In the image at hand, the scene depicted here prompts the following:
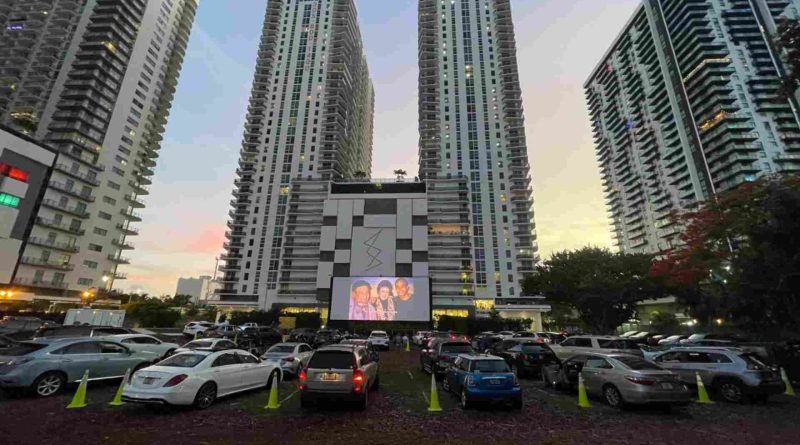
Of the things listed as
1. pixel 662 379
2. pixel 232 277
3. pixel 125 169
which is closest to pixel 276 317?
pixel 232 277

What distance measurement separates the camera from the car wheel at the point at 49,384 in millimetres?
10062

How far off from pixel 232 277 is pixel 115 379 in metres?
79.0

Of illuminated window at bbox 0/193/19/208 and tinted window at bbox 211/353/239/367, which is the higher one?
illuminated window at bbox 0/193/19/208

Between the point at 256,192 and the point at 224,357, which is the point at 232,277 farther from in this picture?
the point at 224,357

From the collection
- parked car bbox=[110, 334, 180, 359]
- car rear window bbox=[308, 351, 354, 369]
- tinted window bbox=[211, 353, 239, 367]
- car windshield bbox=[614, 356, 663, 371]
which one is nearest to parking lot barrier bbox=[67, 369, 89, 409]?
tinted window bbox=[211, 353, 239, 367]

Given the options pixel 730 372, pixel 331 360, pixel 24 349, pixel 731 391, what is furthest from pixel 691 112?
pixel 24 349

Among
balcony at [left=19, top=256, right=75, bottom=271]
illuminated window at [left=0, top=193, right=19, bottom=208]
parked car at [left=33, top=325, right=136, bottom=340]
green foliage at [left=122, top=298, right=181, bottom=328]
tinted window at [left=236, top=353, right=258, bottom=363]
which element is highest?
illuminated window at [left=0, top=193, right=19, bottom=208]

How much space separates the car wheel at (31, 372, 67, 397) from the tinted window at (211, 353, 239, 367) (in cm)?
501

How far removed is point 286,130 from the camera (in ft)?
319

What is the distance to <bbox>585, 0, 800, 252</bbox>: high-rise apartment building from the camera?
275 ft

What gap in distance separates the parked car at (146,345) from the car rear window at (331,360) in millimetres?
9628

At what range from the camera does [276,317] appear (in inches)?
2490

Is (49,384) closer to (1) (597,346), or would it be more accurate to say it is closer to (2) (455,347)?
(2) (455,347)

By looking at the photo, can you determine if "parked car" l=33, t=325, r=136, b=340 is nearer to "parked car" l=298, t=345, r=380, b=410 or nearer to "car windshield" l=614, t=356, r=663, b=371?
"parked car" l=298, t=345, r=380, b=410
